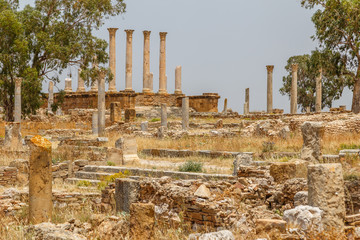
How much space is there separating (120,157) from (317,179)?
32.5 ft

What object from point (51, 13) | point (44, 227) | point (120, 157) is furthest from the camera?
point (51, 13)

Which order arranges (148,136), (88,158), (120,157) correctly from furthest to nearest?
(148,136)
(88,158)
(120,157)

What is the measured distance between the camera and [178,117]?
1486 inches

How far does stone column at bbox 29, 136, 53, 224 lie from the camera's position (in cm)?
903

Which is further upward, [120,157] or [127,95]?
[127,95]

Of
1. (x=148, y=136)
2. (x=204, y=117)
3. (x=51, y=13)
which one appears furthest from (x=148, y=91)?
(x=148, y=136)

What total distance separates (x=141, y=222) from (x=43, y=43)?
20098 millimetres

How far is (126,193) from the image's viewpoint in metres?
9.18

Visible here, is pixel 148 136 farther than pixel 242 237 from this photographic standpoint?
Yes

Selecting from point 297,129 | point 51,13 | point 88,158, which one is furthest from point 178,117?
point 88,158

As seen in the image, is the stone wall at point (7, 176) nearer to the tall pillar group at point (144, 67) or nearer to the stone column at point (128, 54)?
the tall pillar group at point (144, 67)

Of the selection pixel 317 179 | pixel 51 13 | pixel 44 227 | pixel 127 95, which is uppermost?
pixel 51 13

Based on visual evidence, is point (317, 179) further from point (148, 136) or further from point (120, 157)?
point (148, 136)

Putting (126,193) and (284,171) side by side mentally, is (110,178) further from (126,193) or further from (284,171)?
(284,171)
